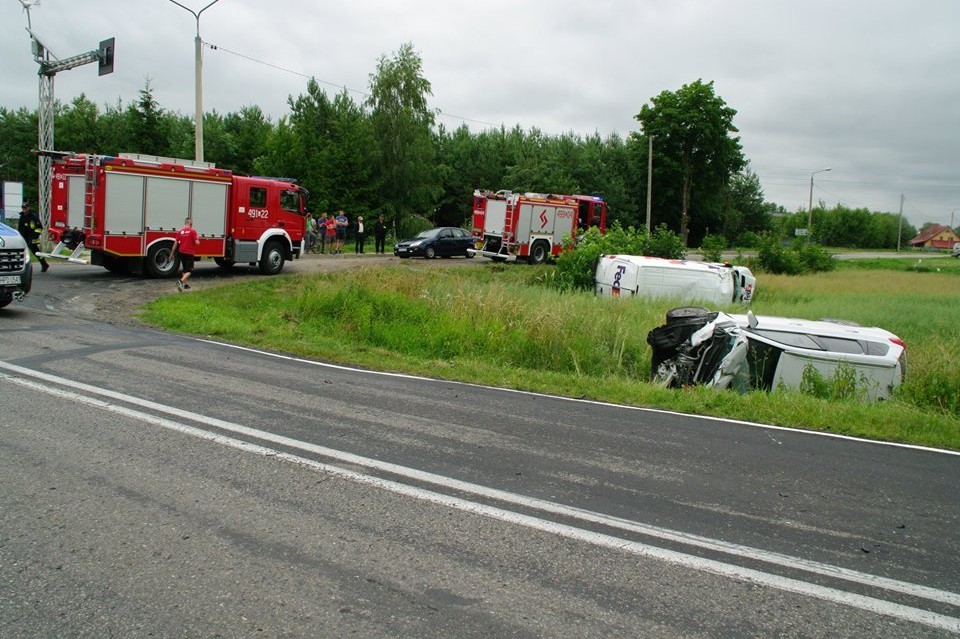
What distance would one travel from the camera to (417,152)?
50.8m

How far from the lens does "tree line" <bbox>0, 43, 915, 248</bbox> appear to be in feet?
160

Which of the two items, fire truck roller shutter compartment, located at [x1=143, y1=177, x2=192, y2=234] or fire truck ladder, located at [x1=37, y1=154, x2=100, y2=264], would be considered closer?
fire truck ladder, located at [x1=37, y1=154, x2=100, y2=264]

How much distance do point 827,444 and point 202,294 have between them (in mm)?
14665

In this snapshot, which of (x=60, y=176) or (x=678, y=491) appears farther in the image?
(x=60, y=176)

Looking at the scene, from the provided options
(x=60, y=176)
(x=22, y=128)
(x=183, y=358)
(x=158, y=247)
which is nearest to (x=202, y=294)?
(x=158, y=247)

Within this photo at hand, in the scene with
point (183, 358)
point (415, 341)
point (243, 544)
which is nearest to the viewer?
point (243, 544)

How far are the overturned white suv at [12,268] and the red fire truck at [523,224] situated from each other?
66.6 feet

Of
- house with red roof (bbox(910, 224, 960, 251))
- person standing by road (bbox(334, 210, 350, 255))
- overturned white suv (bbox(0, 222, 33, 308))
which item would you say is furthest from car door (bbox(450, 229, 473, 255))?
house with red roof (bbox(910, 224, 960, 251))

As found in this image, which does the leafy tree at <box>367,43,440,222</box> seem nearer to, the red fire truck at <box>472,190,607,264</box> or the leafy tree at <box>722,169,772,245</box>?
the red fire truck at <box>472,190,607,264</box>

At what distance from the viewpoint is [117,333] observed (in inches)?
462

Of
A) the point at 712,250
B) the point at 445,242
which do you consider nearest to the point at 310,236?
the point at 445,242

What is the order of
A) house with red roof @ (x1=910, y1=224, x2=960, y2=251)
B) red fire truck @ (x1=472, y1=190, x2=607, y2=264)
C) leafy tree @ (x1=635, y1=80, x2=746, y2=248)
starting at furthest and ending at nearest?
1. house with red roof @ (x1=910, y1=224, x2=960, y2=251)
2. leafy tree @ (x1=635, y1=80, x2=746, y2=248)
3. red fire truck @ (x1=472, y1=190, x2=607, y2=264)

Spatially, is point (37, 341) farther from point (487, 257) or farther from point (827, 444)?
point (487, 257)

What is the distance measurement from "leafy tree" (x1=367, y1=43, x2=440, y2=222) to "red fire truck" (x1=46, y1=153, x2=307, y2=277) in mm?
29054
